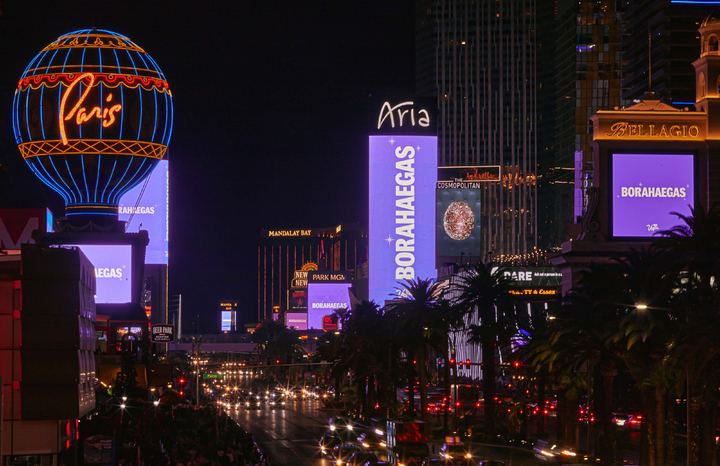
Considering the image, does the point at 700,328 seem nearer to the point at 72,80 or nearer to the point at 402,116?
the point at 72,80

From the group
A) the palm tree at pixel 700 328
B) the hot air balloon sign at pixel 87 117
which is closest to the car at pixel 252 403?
the hot air balloon sign at pixel 87 117

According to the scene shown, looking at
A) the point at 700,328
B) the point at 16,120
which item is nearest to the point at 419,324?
the point at 700,328

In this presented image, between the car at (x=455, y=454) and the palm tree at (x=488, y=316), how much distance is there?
14282 mm

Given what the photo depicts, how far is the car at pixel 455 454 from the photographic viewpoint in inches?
1540

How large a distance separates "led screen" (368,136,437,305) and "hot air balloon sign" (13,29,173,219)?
200ft

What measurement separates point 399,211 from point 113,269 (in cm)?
6870

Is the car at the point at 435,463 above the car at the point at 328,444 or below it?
above

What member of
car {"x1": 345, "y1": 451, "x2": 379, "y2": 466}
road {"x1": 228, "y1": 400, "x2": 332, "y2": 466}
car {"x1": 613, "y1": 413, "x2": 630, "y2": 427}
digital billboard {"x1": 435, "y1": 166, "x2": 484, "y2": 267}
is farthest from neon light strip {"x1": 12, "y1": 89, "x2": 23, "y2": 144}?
digital billboard {"x1": 435, "y1": 166, "x2": 484, "y2": 267}

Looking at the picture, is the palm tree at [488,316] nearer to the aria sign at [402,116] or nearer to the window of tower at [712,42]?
the window of tower at [712,42]

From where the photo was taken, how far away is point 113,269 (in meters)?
74.0

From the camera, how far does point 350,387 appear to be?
283 ft

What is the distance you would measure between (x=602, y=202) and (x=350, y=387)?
3320 cm

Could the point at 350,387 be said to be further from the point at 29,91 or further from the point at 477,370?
the point at 477,370

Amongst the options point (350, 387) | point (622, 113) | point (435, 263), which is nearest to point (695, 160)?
point (622, 113)
